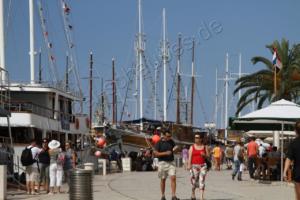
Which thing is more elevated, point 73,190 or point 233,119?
point 233,119

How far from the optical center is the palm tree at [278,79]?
132ft

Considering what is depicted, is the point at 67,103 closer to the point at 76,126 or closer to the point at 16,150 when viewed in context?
the point at 76,126

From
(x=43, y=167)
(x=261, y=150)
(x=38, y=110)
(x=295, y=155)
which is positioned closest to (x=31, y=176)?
(x=43, y=167)

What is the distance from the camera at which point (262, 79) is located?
41406 millimetres

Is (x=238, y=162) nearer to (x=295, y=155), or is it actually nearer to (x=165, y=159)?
(x=165, y=159)

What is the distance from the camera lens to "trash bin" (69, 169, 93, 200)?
14.0 m

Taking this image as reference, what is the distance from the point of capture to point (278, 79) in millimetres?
40594

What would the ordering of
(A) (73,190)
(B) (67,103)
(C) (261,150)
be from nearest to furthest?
(A) (73,190), (C) (261,150), (B) (67,103)

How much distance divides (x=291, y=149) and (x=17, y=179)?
1298 cm

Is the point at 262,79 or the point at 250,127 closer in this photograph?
the point at 250,127

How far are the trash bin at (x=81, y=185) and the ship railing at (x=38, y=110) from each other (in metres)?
15.3

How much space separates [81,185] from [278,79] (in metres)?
28.2

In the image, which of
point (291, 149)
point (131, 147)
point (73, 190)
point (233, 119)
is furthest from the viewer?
point (131, 147)

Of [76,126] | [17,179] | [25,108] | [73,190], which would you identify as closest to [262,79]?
[76,126]
